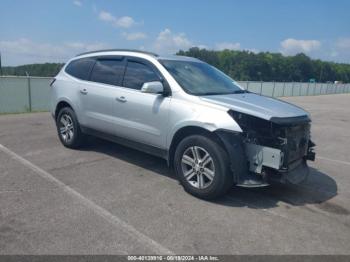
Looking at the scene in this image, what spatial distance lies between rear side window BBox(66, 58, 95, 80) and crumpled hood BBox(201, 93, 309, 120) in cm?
268

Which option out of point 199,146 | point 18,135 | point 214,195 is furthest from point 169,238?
point 18,135

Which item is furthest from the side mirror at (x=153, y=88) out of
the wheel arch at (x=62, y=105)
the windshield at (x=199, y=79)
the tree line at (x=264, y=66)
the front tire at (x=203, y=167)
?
the tree line at (x=264, y=66)

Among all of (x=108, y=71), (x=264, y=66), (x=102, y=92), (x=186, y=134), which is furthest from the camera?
(x=264, y=66)

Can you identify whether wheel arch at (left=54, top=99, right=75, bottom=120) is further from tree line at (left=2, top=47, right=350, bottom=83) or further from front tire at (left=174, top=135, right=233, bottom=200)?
tree line at (left=2, top=47, right=350, bottom=83)

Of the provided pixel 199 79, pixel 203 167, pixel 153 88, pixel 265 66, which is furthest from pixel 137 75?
pixel 265 66

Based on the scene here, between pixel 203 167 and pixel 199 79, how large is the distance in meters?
1.56

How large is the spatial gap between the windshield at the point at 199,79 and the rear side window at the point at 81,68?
1.78 m

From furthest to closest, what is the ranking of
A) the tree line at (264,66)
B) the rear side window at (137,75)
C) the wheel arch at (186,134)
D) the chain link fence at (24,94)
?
the tree line at (264,66), the chain link fence at (24,94), the rear side window at (137,75), the wheel arch at (186,134)

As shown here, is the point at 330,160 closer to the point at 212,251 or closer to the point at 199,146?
the point at 199,146

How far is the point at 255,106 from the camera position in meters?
4.12

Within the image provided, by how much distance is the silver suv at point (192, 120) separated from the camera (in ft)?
12.8

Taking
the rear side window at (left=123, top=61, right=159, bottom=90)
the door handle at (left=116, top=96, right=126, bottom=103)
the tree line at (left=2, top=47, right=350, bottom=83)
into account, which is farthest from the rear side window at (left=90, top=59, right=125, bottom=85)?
the tree line at (left=2, top=47, right=350, bottom=83)

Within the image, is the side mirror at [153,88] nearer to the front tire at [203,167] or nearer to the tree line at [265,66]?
the front tire at [203,167]

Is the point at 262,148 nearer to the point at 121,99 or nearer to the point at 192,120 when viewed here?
the point at 192,120
